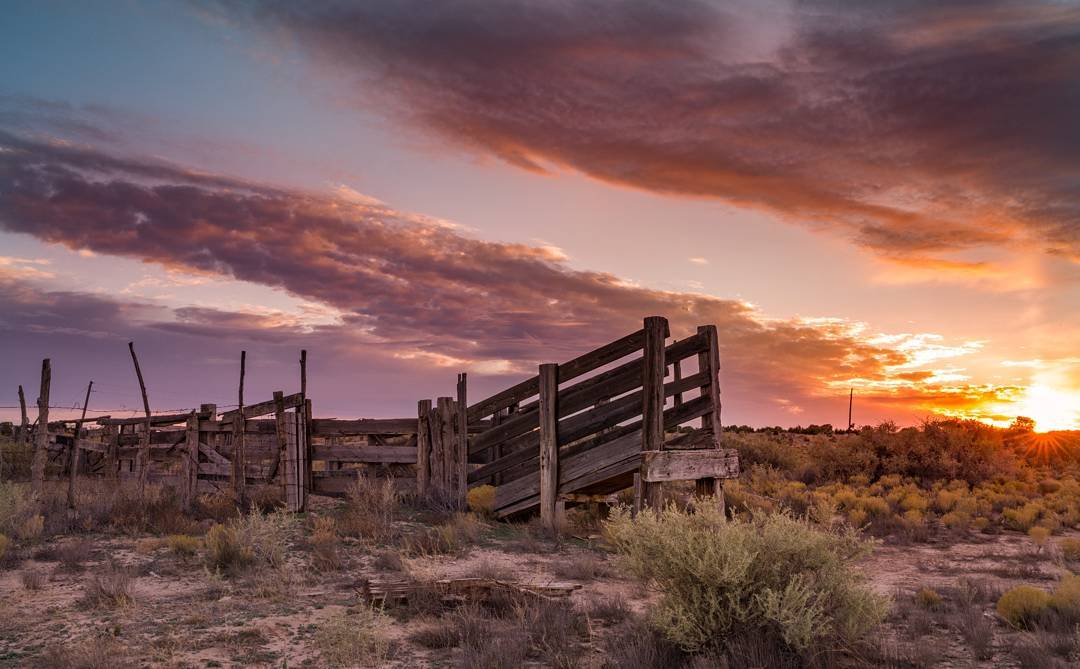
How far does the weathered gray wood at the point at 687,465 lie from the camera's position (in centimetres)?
1045

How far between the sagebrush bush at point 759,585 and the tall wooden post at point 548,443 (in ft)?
23.5

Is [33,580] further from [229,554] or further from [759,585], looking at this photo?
[759,585]

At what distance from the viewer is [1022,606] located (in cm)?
793

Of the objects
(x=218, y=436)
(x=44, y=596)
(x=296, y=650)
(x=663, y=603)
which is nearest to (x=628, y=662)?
(x=663, y=603)

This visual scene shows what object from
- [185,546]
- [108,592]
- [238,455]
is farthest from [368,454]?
[108,592]

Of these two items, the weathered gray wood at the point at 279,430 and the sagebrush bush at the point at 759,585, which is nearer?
the sagebrush bush at the point at 759,585

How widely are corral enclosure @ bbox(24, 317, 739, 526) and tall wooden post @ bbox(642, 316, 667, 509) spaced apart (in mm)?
16

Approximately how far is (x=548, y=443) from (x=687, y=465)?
3.55 m

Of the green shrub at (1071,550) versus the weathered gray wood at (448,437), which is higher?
the weathered gray wood at (448,437)

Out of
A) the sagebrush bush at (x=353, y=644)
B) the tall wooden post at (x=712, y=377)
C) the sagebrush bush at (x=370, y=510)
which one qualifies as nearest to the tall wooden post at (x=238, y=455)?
the sagebrush bush at (x=370, y=510)

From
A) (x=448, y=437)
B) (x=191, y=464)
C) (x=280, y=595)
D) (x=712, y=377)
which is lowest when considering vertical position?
(x=280, y=595)

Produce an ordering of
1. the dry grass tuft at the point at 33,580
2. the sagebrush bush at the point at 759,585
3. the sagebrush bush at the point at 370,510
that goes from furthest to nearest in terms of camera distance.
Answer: the sagebrush bush at the point at 370,510 → the dry grass tuft at the point at 33,580 → the sagebrush bush at the point at 759,585

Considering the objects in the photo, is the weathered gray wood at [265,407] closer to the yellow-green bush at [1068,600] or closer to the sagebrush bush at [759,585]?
the sagebrush bush at [759,585]

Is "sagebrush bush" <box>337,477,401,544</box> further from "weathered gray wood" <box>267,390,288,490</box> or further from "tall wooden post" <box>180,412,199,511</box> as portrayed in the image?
"tall wooden post" <box>180,412,199,511</box>
